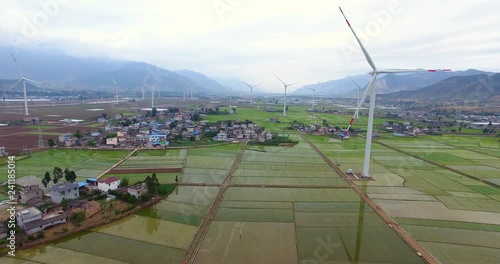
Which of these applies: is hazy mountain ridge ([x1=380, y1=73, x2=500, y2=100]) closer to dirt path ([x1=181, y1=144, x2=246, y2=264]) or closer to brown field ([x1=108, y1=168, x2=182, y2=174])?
dirt path ([x1=181, y1=144, x2=246, y2=264])

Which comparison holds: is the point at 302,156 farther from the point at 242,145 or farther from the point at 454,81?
the point at 454,81

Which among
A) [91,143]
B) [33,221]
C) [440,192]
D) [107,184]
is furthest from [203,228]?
[91,143]

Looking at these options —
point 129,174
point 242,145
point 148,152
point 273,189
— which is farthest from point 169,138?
point 273,189

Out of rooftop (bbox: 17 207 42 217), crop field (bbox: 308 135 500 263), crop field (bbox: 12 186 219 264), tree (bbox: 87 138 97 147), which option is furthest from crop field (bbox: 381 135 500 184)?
tree (bbox: 87 138 97 147)

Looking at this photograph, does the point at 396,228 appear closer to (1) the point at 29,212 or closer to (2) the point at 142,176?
(2) the point at 142,176


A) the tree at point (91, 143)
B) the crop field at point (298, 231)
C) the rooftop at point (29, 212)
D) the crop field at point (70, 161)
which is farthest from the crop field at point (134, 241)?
the tree at point (91, 143)

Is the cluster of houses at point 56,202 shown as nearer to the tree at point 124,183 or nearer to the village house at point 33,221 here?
the village house at point 33,221

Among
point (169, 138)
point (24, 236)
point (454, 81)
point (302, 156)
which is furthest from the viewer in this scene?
point (454, 81)
